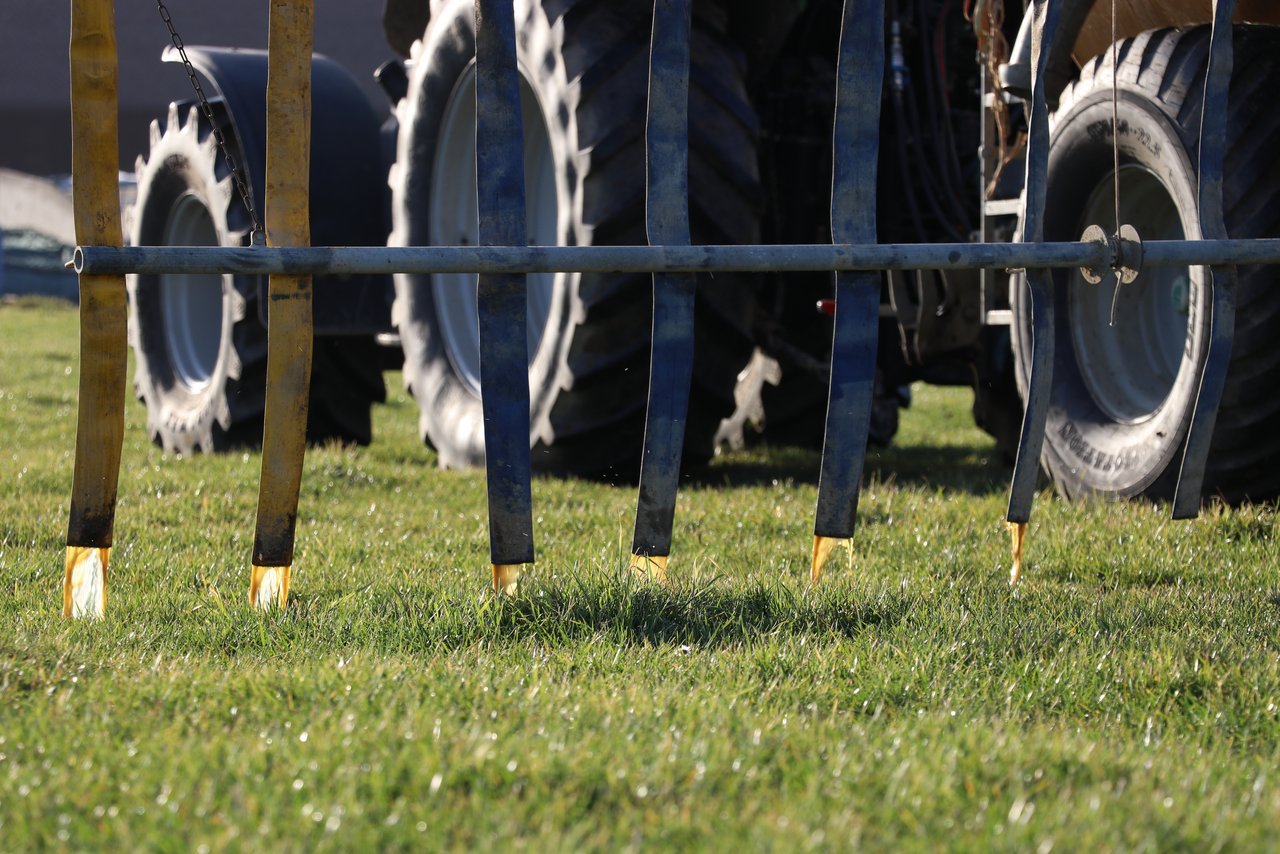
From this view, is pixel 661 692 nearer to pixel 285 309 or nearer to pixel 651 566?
pixel 651 566

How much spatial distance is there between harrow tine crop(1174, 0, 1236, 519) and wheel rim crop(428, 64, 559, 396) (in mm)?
2532

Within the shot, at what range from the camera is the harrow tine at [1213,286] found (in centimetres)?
319

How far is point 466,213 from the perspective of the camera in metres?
5.41

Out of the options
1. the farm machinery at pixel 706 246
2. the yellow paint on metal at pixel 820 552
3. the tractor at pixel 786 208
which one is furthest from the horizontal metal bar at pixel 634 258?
the yellow paint on metal at pixel 820 552

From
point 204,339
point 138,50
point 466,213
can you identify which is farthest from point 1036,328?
point 138,50

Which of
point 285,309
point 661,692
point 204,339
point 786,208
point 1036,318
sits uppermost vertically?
point 786,208

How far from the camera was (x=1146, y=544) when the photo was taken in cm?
350

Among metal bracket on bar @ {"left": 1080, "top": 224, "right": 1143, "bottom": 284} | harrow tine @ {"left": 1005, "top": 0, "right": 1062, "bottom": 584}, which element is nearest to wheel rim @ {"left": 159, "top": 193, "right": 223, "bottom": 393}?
harrow tine @ {"left": 1005, "top": 0, "right": 1062, "bottom": 584}

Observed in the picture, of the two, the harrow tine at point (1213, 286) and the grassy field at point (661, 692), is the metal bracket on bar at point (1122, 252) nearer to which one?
the harrow tine at point (1213, 286)

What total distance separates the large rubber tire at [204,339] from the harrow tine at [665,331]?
3.09 m

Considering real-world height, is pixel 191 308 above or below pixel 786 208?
below

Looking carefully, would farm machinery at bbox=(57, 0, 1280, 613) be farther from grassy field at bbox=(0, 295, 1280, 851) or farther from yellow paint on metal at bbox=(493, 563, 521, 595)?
grassy field at bbox=(0, 295, 1280, 851)

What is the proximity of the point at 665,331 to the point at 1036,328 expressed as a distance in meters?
0.84

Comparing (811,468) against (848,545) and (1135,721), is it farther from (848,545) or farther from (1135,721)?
(1135,721)
